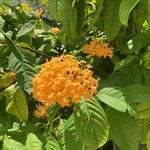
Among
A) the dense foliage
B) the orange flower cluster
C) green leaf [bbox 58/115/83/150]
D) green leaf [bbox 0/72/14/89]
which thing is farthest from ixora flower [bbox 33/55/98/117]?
green leaf [bbox 0/72/14/89]

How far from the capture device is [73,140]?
1.25m

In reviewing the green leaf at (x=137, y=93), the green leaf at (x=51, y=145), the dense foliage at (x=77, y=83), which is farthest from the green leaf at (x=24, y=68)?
the green leaf at (x=137, y=93)

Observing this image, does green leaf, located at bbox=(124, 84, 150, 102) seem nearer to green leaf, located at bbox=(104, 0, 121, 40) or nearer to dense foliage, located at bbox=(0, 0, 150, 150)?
dense foliage, located at bbox=(0, 0, 150, 150)

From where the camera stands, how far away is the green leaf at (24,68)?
1495 millimetres

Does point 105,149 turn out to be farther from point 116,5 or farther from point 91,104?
point 91,104

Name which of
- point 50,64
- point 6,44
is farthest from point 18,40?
point 50,64

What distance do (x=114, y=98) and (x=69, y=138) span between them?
163mm

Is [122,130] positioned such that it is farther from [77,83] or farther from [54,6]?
[54,6]

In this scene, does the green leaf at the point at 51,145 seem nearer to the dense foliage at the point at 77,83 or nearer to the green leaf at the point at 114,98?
the dense foliage at the point at 77,83

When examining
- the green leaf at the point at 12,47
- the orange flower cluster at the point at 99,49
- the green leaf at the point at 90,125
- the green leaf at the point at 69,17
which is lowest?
the green leaf at the point at 90,125

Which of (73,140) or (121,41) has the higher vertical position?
(121,41)

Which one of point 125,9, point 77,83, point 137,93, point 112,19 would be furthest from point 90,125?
point 112,19

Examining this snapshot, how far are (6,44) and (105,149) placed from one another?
0.78 metres

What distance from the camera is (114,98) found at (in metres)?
1.24
